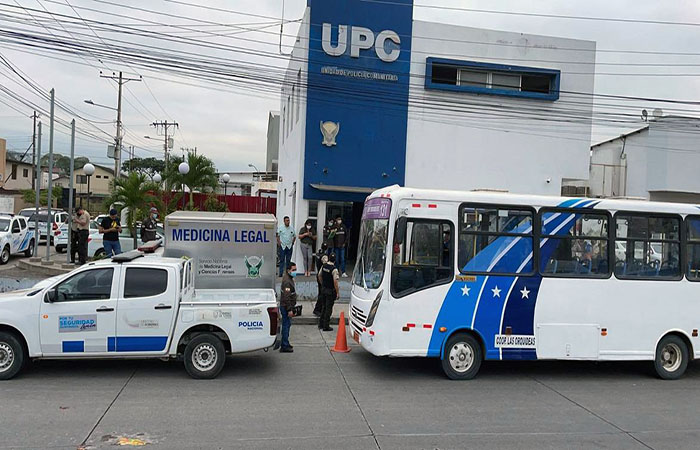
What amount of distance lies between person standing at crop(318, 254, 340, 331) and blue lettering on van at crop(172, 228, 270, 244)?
1936 millimetres

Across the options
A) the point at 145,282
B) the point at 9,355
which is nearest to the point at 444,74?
the point at 145,282

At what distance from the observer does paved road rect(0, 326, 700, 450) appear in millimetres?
6434

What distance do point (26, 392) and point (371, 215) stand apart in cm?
568

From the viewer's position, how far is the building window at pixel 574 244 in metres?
9.43

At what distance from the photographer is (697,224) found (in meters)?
10.1

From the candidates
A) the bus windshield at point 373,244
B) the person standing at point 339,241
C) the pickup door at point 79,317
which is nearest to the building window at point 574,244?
the bus windshield at point 373,244

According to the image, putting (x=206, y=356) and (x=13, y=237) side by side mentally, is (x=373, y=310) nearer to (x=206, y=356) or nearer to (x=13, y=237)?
(x=206, y=356)

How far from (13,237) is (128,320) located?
16.9 metres

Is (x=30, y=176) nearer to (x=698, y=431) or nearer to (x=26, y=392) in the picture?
(x=26, y=392)

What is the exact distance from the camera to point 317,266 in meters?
17.5

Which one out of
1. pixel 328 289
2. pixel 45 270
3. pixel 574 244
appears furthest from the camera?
pixel 45 270

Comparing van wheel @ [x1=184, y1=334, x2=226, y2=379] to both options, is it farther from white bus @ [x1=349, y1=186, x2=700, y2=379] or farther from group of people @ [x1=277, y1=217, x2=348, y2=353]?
white bus @ [x1=349, y1=186, x2=700, y2=379]

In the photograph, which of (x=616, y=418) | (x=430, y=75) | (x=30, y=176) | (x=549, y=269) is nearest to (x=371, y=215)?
(x=549, y=269)

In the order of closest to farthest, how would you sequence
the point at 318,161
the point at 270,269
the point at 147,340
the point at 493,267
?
1. the point at 147,340
2. the point at 493,267
3. the point at 270,269
4. the point at 318,161
